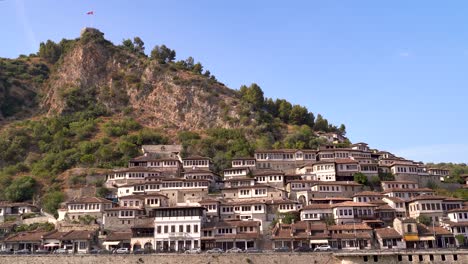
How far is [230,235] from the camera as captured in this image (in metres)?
53.1

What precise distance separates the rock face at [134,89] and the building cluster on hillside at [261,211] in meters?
34.5

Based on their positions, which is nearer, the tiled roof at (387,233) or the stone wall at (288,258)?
Answer: the stone wall at (288,258)

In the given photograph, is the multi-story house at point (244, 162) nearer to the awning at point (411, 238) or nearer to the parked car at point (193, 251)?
the parked car at point (193, 251)

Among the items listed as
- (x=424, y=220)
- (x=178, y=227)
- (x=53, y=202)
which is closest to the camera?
(x=178, y=227)

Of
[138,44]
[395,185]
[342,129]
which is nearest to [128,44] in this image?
[138,44]

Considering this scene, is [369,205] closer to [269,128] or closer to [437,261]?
[437,261]

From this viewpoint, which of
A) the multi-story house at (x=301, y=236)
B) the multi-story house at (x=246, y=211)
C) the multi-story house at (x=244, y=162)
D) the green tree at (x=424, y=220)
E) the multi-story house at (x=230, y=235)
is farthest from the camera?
the multi-story house at (x=244, y=162)

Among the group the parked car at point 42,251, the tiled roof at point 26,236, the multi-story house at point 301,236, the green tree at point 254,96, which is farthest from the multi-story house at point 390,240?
the green tree at point 254,96

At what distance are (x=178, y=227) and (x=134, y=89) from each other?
221 ft

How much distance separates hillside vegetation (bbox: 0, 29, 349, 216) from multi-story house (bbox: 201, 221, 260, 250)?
71.3 feet

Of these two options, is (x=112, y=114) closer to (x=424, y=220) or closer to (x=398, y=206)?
(x=398, y=206)

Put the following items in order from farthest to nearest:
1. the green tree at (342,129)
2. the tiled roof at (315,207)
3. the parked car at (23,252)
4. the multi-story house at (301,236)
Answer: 1. the green tree at (342,129)
2. the tiled roof at (315,207)
3. the multi-story house at (301,236)
4. the parked car at (23,252)

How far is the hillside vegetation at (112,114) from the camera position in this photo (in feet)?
267

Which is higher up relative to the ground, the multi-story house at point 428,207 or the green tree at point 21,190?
the green tree at point 21,190
